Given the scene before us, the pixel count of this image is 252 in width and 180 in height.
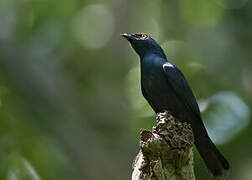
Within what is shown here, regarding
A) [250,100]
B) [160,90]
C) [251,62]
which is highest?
[251,62]

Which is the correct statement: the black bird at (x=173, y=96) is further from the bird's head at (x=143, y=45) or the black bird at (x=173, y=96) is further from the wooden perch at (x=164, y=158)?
the wooden perch at (x=164, y=158)

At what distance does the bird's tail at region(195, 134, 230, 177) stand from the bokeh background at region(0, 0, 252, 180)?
489 mm

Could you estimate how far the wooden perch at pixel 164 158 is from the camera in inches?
199

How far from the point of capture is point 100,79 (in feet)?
38.5

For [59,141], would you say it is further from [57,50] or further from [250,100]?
[57,50]

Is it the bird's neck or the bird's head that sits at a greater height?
the bird's head

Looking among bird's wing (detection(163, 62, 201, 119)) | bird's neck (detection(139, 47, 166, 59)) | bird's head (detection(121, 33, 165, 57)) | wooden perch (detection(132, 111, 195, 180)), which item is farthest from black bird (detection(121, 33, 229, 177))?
wooden perch (detection(132, 111, 195, 180))

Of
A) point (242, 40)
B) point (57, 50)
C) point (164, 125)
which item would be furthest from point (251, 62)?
point (164, 125)

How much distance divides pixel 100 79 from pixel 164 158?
6.72 meters

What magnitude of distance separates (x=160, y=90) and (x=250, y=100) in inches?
100

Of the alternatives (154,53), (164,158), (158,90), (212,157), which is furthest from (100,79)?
(164,158)

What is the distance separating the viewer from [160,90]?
755 centimetres

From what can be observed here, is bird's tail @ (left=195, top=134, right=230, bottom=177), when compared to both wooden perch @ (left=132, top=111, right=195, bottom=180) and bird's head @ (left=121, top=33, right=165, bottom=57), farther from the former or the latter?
wooden perch @ (left=132, top=111, right=195, bottom=180)

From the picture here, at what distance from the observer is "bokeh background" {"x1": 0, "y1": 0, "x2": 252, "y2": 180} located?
855 cm
